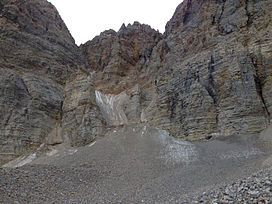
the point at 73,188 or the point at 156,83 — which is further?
the point at 156,83

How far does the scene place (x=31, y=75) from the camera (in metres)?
32.0

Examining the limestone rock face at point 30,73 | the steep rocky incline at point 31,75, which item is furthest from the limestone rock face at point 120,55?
the limestone rock face at point 30,73

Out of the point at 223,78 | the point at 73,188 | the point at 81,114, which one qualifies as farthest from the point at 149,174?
the point at 81,114

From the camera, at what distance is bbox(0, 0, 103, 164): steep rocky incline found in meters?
25.9

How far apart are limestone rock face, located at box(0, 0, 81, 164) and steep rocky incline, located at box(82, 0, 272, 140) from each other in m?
11.7

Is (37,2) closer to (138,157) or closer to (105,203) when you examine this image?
(138,157)

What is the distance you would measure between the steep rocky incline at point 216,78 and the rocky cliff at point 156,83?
0.10 metres

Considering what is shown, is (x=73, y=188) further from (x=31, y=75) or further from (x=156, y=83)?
(x=31, y=75)

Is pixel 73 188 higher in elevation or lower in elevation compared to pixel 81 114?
lower

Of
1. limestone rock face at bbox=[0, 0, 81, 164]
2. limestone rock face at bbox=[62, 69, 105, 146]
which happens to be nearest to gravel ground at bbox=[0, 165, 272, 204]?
limestone rock face at bbox=[62, 69, 105, 146]

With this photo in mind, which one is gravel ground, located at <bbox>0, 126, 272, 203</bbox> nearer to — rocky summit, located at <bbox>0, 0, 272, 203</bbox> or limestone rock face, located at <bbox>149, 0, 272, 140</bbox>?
rocky summit, located at <bbox>0, 0, 272, 203</bbox>

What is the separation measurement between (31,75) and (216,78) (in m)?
25.5

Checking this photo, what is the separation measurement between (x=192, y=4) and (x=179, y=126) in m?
28.8

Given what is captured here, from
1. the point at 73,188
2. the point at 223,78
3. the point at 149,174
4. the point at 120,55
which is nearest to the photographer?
the point at 73,188
